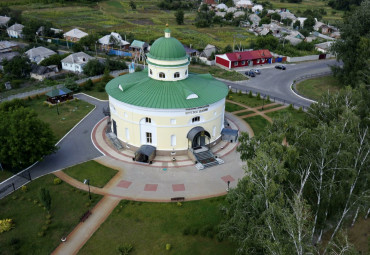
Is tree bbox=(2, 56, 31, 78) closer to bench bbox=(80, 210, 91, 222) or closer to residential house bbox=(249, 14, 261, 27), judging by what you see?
bench bbox=(80, 210, 91, 222)

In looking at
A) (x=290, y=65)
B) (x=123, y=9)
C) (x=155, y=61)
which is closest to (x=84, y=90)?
(x=155, y=61)

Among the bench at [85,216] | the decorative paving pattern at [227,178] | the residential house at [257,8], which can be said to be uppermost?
the residential house at [257,8]

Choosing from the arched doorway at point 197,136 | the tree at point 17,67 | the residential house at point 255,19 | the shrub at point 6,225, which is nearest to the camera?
the shrub at point 6,225

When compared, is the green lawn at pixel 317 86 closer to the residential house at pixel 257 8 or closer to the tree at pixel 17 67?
the tree at pixel 17 67

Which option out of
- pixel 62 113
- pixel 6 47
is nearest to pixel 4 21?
pixel 6 47

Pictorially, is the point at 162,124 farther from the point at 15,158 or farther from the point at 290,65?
the point at 290,65

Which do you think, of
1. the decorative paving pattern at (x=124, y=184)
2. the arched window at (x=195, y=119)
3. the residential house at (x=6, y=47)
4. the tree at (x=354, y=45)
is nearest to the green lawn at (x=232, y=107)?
the arched window at (x=195, y=119)
